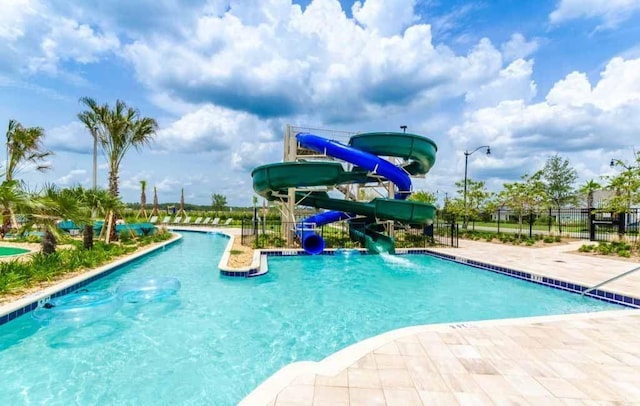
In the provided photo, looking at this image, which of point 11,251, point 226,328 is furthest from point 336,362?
point 11,251

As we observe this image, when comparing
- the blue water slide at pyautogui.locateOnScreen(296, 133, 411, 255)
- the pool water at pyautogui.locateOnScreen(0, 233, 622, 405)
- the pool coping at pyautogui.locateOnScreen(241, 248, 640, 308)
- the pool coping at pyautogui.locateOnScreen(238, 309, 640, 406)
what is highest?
the blue water slide at pyautogui.locateOnScreen(296, 133, 411, 255)

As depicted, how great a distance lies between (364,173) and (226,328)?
433 inches

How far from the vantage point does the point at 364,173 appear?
15273mm

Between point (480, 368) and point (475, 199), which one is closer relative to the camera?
point (480, 368)

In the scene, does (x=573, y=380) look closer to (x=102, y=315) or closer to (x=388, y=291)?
(x=388, y=291)

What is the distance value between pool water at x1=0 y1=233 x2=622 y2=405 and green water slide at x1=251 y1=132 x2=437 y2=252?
153 inches

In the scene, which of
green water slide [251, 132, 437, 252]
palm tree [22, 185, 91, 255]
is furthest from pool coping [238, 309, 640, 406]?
green water slide [251, 132, 437, 252]

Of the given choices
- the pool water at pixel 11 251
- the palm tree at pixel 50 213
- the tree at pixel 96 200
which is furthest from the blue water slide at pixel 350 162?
the pool water at pixel 11 251

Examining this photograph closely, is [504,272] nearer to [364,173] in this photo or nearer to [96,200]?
[364,173]

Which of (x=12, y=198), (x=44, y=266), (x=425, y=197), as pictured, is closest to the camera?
(x=12, y=198)

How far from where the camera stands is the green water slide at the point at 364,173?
45.6ft

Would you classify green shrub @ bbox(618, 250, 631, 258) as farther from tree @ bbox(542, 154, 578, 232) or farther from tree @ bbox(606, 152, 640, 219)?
tree @ bbox(542, 154, 578, 232)

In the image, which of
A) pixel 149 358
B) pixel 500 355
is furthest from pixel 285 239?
pixel 500 355

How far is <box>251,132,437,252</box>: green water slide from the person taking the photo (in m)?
13.9
